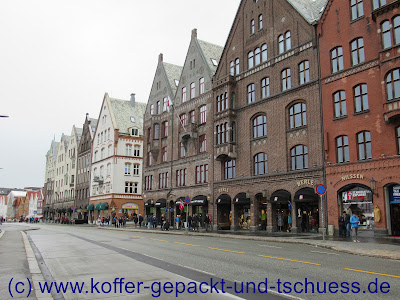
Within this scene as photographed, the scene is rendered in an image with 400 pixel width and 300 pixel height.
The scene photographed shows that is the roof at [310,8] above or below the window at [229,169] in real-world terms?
above

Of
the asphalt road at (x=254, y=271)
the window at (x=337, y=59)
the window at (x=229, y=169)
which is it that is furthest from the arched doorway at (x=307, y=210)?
the asphalt road at (x=254, y=271)

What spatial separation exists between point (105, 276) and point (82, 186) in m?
77.0

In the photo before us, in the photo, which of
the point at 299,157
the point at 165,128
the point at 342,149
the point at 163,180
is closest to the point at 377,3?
the point at 342,149

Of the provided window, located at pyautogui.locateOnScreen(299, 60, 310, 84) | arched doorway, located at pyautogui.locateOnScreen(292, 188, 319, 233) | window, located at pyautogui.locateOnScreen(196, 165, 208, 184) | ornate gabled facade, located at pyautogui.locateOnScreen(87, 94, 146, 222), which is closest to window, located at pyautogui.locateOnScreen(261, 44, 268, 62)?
window, located at pyautogui.locateOnScreen(299, 60, 310, 84)

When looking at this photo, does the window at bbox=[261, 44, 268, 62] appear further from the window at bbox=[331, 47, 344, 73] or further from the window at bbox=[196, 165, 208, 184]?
the window at bbox=[196, 165, 208, 184]

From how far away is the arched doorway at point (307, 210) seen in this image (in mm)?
30578

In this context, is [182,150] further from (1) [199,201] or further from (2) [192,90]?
(1) [199,201]

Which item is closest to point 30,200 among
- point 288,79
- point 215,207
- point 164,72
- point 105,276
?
point 164,72

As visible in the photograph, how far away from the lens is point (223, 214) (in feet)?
137

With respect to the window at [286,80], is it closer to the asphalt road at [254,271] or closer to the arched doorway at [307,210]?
the arched doorway at [307,210]

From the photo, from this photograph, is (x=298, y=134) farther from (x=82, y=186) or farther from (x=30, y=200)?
(x=30, y=200)

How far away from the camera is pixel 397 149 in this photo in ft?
83.4

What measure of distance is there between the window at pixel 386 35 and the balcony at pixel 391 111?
4328 mm

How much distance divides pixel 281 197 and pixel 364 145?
27.6 ft
